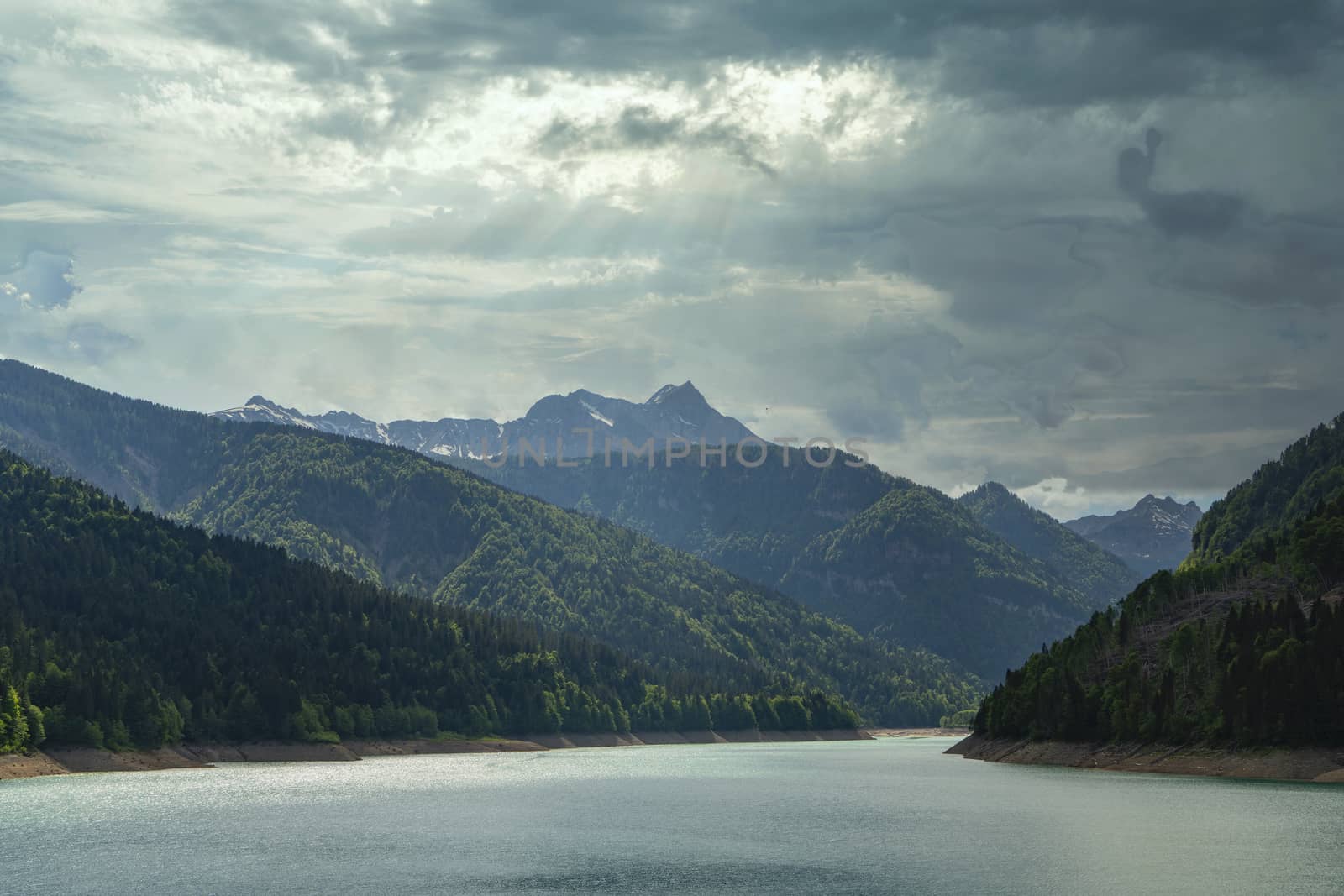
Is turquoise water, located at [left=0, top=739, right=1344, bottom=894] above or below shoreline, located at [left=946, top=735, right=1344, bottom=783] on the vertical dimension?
below

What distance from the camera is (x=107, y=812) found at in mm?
144750

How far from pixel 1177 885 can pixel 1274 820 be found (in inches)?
1546

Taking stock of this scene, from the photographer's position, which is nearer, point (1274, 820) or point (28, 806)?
point (1274, 820)

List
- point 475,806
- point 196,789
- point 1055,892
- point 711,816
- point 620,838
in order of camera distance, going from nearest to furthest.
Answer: point 1055,892, point 620,838, point 711,816, point 475,806, point 196,789

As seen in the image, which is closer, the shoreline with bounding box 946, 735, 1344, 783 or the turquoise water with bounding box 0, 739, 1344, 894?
the turquoise water with bounding box 0, 739, 1344, 894

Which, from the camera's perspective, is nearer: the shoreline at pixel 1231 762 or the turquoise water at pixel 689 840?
the turquoise water at pixel 689 840

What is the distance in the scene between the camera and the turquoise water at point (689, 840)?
311ft

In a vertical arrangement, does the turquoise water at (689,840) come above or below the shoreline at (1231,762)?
below

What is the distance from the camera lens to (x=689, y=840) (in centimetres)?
12156

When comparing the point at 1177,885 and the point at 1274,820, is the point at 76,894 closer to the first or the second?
the point at 1177,885

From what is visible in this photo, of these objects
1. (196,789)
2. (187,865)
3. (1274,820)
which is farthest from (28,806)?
(1274,820)

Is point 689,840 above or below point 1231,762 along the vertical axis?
below

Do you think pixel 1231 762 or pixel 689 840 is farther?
pixel 1231 762

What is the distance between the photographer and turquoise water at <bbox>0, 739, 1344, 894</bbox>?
94.8 metres
